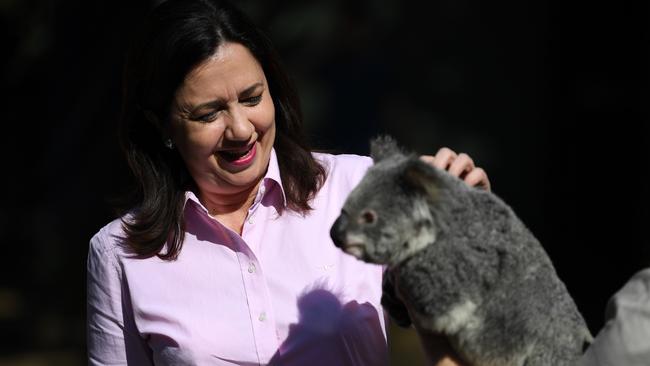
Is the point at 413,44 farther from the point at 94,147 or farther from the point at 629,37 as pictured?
the point at 94,147

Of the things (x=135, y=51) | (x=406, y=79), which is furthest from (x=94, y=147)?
(x=135, y=51)

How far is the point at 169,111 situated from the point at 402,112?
4.19 meters

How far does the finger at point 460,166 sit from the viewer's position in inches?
89.4

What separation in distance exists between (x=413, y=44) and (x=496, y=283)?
4751 mm

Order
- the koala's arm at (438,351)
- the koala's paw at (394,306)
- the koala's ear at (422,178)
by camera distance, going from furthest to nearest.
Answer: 1. the koala's paw at (394,306)
2. the koala's arm at (438,351)
3. the koala's ear at (422,178)

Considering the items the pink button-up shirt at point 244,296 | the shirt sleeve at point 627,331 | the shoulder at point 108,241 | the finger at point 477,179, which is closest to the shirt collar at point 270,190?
the pink button-up shirt at point 244,296

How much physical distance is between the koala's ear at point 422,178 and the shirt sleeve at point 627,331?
449 millimetres

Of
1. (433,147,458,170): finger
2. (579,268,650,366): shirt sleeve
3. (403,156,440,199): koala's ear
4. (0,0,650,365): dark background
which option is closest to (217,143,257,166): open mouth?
(433,147,458,170): finger

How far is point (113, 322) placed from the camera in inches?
99.0

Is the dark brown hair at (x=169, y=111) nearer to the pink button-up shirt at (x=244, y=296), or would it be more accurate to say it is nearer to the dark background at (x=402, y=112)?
the pink button-up shirt at (x=244, y=296)

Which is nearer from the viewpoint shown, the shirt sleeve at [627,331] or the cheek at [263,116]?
the shirt sleeve at [627,331]

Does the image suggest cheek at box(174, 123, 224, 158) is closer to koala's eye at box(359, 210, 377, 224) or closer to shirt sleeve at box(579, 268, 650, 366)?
koala's eye at box(359, 210, 377, 224)

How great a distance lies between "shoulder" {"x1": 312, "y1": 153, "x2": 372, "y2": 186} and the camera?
8.73 ft

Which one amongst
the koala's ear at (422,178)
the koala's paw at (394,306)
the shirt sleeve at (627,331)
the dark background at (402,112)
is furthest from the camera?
the dark background at (402,112)
